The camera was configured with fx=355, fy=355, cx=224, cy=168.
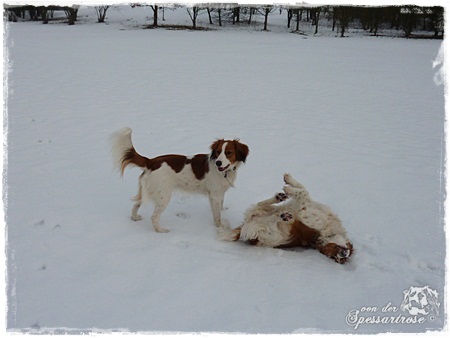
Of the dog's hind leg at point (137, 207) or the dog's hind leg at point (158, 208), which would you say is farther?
the dog's hind leg at point (137, 207)

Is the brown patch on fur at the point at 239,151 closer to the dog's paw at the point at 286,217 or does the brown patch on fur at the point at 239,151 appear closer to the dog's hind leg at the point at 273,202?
the dog's hind leg at the point at 273,202

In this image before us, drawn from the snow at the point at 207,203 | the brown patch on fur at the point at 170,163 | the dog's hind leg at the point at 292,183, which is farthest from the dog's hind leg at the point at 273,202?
the brown patch on fur at the point at 170,163

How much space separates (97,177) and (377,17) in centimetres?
2831

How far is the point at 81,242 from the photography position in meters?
3.37

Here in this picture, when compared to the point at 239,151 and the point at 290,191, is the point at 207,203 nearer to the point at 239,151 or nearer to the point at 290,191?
the point at 239,151

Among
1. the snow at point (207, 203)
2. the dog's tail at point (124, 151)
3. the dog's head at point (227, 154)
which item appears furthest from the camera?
the dog's tail at point (124, 151)

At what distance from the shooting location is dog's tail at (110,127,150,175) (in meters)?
3.58

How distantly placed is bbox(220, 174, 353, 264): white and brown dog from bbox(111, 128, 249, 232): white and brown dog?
47 cm

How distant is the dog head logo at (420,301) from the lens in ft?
9.06

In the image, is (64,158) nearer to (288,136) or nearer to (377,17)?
(288,136)

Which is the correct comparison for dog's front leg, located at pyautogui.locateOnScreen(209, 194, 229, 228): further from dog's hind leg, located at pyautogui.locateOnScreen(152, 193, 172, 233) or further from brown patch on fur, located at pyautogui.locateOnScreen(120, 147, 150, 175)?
brown patch on fur, located at pyautogui.locateOnScreen(120, 147, 150, 175)

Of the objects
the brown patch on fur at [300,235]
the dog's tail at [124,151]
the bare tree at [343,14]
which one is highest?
the bare tree at [343,14]

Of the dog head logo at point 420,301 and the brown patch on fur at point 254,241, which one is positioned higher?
the brown patch on fur at point 254,241

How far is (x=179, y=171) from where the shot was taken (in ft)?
12.0
